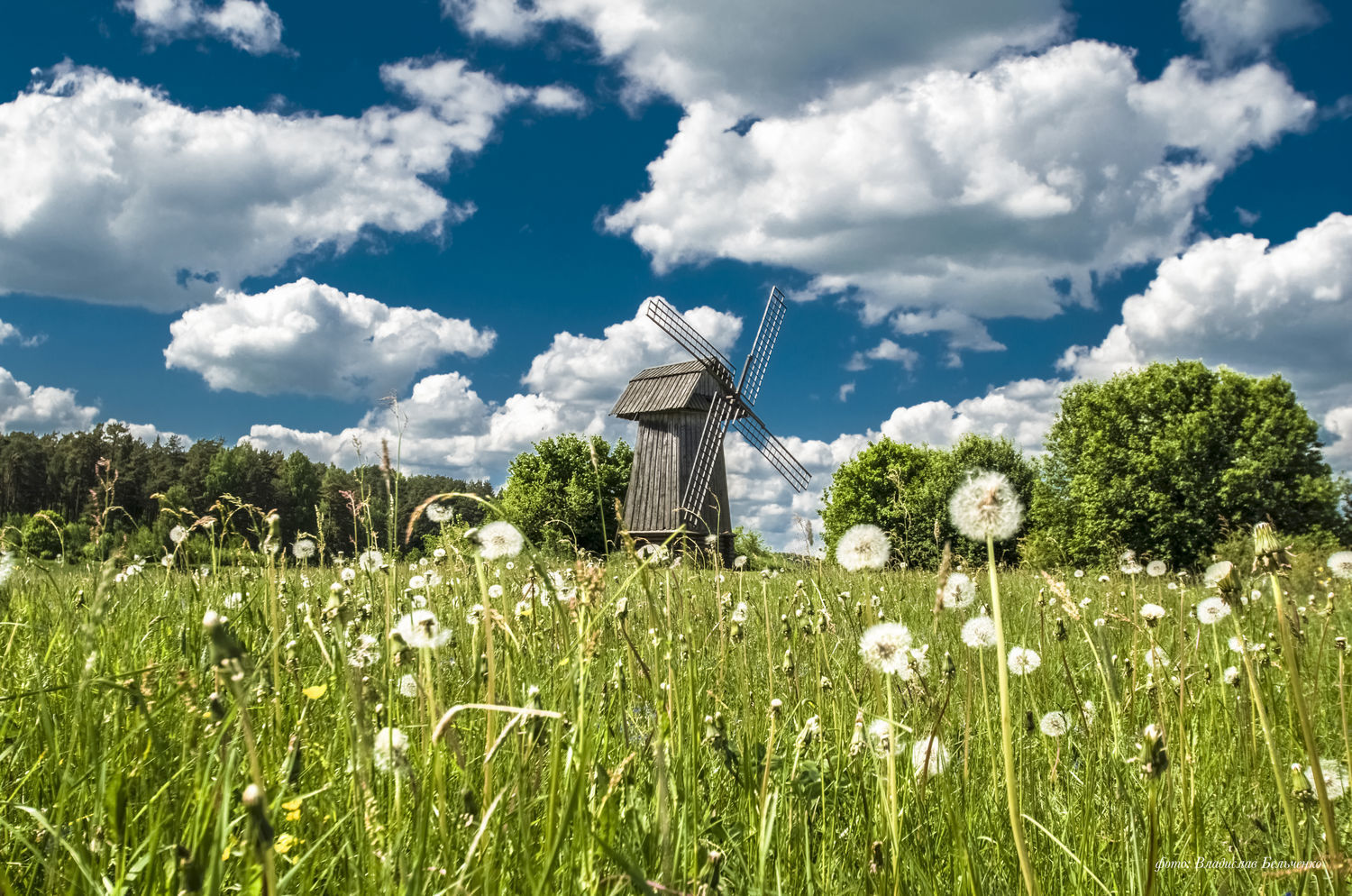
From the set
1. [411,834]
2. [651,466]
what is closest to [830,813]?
[411,834]

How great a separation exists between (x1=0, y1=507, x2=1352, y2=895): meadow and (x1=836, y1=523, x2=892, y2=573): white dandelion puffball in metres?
0.15

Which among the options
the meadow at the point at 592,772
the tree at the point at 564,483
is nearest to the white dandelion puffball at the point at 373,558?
the meadow at the point at 592,772

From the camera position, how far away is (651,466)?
31.5 meters

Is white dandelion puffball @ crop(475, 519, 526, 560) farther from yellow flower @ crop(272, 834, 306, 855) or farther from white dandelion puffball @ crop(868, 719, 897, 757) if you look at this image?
white dandelion puffball @ crop(868, 719, 897, 757)

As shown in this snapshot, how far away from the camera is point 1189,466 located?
30.8 meters

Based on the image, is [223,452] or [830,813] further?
[223,452]

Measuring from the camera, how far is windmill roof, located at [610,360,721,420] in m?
31.2

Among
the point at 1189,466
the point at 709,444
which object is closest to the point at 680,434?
the point at 709,444

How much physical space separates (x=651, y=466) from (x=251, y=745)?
101 feet

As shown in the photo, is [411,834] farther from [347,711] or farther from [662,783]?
[662,783]

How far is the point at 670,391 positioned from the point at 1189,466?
19607mm

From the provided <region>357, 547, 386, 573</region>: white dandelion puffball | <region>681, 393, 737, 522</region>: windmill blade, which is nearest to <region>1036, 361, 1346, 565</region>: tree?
<region>681, 393, 737, 522</region>: windmill blade

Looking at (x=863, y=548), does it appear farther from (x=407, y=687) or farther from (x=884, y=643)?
(x=407, y=687)

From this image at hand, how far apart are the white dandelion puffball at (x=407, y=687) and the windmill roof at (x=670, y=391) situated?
93.1ft
